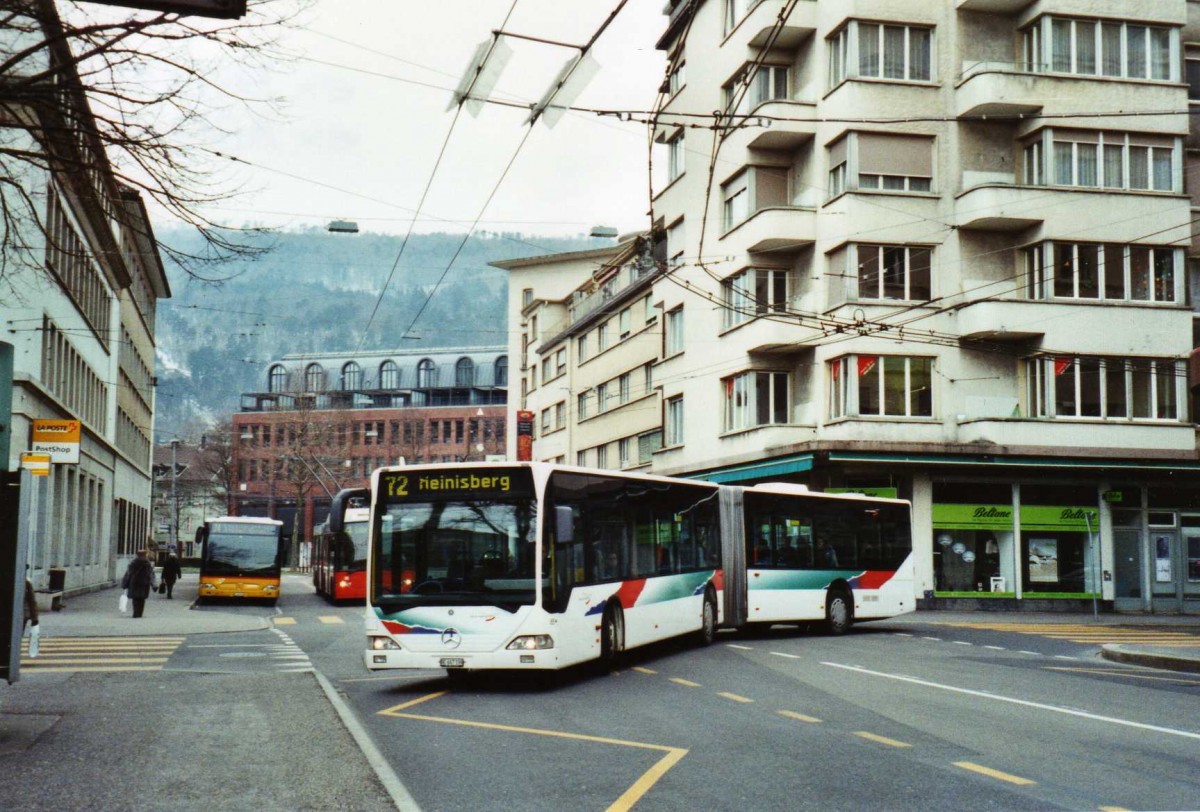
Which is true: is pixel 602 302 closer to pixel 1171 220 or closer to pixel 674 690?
pixel 1171 220

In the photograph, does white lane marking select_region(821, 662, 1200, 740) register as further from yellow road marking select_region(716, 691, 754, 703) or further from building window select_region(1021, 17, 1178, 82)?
building window select_region(1021, 17, 1178, 82)

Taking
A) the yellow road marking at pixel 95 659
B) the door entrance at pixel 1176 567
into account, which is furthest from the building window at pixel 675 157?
the yellow road marking at pixel 95 659

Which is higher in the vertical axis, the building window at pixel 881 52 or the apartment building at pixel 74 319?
the building window at pixel 881 52

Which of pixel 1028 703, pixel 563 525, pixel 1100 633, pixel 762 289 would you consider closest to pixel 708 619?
pixel 563 525

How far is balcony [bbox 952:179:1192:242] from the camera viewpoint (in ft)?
116

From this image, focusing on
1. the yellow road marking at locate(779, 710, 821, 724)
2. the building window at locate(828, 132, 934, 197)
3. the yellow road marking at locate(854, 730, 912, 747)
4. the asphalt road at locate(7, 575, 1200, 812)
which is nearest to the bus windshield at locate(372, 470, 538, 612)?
the asphalt road at locate(7, 575, 1200, 812)

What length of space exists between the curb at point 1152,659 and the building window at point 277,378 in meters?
129

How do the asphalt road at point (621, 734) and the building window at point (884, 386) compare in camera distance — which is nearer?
the asphalt road at point (621, 734)

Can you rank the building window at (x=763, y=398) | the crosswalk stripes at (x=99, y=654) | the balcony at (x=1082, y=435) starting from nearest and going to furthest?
the crosswalk stripes at (x=99, y=654), the balcony at (x=1082, y=435), the building window at (x=763, y=398)

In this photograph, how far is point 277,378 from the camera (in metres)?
146

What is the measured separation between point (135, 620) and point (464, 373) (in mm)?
106206

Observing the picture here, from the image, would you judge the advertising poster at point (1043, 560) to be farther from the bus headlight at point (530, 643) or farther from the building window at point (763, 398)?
the bus headlight at point (530, 643)

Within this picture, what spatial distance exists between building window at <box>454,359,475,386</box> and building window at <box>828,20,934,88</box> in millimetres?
100388

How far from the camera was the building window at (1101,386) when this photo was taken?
3588 centimetres
